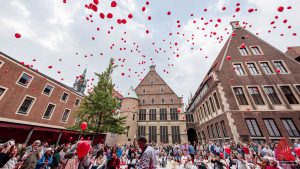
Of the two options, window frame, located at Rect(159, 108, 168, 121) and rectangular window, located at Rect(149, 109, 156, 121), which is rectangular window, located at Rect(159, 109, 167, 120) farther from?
rectangular window, located at Rect(149, 109, 156, 121)

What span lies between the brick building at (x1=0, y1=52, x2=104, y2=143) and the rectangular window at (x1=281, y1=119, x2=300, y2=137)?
28.3 meters

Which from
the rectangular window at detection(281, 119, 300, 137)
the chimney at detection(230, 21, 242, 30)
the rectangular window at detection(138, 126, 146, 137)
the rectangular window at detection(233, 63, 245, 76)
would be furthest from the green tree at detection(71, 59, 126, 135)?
the chimney at detection(230, 21, 242, 30)

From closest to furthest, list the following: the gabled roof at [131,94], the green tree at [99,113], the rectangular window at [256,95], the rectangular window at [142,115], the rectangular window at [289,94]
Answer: the green tree at [99,113], the rectangular window at [289,94], the rectangular window at [256,95], the rectangular window at [142,115], the gabled roof at [131,94]

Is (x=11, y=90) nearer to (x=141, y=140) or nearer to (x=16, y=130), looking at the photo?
(x=16, y=130)

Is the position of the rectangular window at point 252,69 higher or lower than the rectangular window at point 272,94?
higher

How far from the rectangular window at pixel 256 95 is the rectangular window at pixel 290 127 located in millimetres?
2629

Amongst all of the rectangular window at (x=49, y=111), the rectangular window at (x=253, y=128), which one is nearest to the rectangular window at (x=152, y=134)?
the rectangular window at (x=253, y=128)

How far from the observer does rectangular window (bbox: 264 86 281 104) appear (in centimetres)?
1412

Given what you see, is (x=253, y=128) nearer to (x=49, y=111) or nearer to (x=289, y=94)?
(x=289, y=94)

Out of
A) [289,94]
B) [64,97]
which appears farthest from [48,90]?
[289,94]

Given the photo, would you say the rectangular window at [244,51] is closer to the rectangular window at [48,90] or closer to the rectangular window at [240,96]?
the rectangular window at [240,96]

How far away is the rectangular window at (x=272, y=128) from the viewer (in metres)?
12.4

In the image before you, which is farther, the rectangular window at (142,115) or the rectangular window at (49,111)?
the rectangular window at (142,115)

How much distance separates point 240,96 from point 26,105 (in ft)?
89.0
